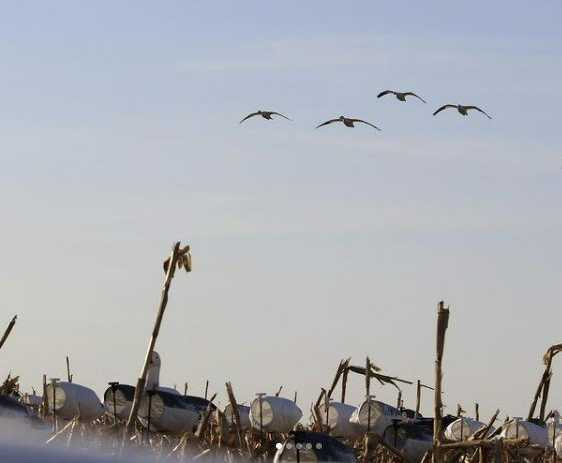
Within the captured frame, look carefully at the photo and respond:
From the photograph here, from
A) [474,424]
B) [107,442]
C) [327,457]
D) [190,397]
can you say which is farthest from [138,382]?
[474,424]

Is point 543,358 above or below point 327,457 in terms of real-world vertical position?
above

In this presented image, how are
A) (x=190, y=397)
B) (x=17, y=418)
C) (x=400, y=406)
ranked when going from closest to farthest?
(x=17, y=418)
(x=190, y=397)
(x=400, y=406)

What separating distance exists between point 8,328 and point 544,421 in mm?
28395

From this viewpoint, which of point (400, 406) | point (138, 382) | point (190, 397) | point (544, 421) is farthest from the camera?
point (400, 406)

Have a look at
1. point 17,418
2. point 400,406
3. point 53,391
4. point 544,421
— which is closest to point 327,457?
point 17,418

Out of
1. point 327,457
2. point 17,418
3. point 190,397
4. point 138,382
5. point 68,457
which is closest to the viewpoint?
point 68,457

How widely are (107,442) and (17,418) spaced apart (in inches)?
320

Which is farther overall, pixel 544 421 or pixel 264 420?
pixel 544 421

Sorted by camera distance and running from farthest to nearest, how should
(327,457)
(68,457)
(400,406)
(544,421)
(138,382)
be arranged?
(400,406), (544,421), (138,382), (327,457), (68,457)

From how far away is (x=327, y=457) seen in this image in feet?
154

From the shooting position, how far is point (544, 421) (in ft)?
274

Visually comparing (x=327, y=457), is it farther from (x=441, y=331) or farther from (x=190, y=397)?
(x=190, y=397)

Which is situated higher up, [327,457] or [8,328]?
[8,328]

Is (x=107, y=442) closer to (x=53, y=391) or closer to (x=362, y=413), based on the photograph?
(x=53, y=391)
